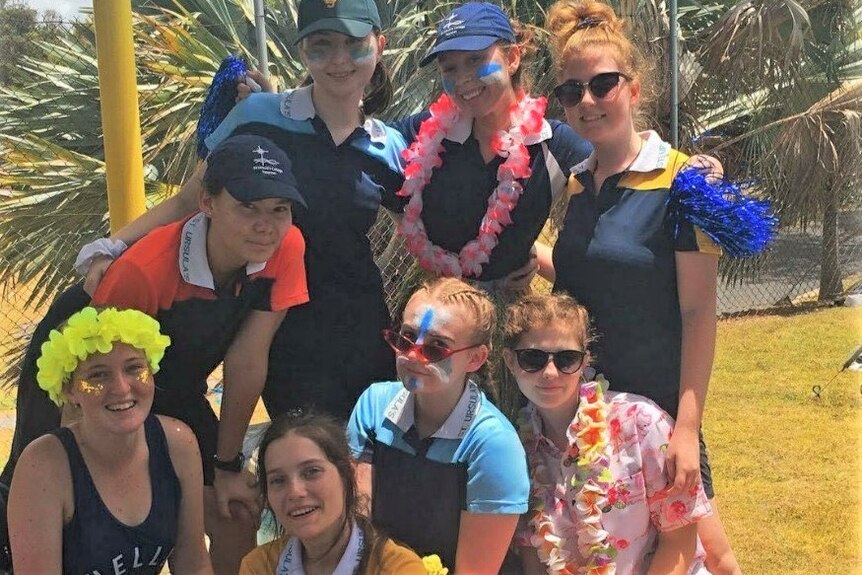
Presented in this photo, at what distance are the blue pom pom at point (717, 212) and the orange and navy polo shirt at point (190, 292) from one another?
1.09 metres

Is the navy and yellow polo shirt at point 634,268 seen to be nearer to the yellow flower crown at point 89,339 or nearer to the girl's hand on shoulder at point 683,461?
the girl's hand on shoulder at point 683,461

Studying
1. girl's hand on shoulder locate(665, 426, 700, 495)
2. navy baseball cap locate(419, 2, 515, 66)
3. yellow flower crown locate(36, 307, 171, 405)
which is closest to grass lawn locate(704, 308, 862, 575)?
girl's hand on shoulder locate(665, 426, 700, 495)

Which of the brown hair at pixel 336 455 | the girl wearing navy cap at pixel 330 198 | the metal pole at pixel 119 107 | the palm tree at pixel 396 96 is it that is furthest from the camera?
the palm tree at pixel 396 96

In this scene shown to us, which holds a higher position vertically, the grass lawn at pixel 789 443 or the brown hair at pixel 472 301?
the brown hair at pixel 472 301

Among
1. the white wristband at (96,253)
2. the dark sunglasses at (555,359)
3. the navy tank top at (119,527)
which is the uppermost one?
the white wristband at (96,253)

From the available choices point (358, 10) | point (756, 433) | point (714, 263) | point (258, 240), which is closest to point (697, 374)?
point (714, 263)

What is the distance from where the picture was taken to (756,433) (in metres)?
6.00

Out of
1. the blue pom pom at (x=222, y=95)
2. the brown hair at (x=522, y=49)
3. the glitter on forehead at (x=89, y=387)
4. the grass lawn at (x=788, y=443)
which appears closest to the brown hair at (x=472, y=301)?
→ the brown hair at (x=522, y=49)

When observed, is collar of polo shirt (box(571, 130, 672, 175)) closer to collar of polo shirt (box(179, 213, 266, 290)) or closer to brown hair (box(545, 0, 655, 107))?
brown hair (box(545, 0, 655, 107))

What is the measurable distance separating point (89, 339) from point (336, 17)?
1.19 m

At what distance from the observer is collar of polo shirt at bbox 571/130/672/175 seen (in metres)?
2.48

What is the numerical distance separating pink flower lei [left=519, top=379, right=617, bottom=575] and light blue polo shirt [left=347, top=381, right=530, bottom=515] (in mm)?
130

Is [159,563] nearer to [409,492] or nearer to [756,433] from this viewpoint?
[409,492]

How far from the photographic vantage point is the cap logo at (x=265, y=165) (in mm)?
2312
